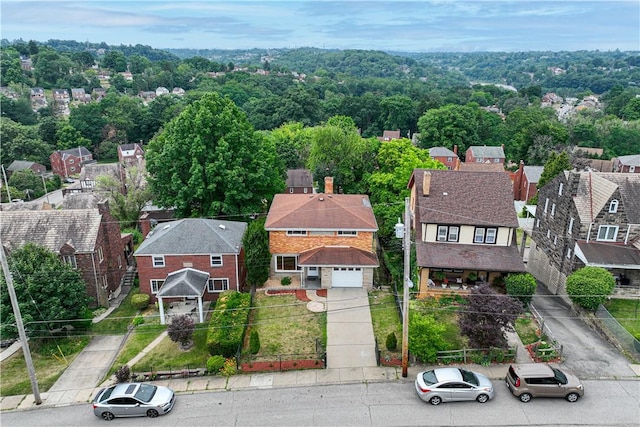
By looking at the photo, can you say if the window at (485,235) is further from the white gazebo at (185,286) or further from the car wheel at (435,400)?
the white gazebo at (185,286)

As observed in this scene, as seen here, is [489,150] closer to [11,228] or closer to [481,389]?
[481,389]

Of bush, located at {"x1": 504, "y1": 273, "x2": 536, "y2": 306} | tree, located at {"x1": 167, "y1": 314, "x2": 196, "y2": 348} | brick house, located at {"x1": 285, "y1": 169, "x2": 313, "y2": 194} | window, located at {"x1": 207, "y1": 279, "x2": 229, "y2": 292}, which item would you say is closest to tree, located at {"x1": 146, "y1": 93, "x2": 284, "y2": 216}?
window, located at {"x1": 207, "y1": 279, "x2": 229, "y2": 292}

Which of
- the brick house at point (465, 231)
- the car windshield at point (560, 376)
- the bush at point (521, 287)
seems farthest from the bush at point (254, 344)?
the bush at point (521, 287)

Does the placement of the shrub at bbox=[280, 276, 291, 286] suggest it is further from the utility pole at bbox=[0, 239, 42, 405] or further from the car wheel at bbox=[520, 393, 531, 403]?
the car wheel at bbox=[520, 393, 531, 403]

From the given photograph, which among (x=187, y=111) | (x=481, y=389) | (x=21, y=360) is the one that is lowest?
(x=21, y=360)

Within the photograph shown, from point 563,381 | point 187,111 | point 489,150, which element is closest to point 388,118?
point 489,150
